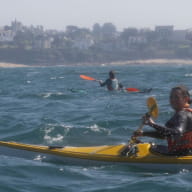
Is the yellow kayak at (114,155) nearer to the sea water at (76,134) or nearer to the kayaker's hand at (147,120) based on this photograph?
the sea water at (76,134)

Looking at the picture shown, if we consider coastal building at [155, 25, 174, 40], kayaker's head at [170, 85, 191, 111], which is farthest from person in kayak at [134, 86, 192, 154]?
coastal building at [155, 25, 174, 40]

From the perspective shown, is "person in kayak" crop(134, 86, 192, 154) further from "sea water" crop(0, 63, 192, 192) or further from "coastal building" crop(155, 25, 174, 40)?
"coastal building" crop(155, 25, 174, 40)

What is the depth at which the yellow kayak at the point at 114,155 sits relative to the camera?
7807 mm

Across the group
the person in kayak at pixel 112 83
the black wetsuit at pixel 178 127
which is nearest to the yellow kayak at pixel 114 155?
the black wetsuit at pixel 178 127

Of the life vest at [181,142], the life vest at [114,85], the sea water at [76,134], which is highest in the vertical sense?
the life vest at [114,85]

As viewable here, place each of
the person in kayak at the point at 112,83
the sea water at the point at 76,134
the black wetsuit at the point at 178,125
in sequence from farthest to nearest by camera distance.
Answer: the person in kayak at the point at 112,83
the black wetsuit at the point at 178,125
the sea water at the point at 76,134

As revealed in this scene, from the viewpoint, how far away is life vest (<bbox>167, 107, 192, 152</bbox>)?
752 cm

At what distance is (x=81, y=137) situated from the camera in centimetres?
1128

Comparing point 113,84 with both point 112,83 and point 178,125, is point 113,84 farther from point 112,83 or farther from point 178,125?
point 178,125

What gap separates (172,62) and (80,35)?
6491 centimetres

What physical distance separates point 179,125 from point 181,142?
41 cm

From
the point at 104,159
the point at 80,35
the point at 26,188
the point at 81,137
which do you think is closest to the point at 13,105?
the point at 81,137

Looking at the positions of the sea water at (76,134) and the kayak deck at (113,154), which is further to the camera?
the kayak deck at (113,154)

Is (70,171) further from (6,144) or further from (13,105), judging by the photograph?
(13,105)
